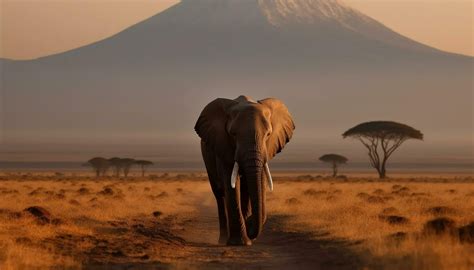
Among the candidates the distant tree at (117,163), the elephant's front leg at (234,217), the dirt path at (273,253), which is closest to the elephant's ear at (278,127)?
the elephant's front leg at (234,217)

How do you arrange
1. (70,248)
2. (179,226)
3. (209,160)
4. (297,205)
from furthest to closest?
(297,205) → (179,226) → (209,160) → (70,248)

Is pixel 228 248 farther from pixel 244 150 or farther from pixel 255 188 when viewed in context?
pixel 244 150

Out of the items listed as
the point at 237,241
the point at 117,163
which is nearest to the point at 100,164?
the point at 117,163

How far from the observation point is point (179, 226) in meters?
28.4

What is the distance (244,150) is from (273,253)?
2.38m

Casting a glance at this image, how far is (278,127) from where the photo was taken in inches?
846

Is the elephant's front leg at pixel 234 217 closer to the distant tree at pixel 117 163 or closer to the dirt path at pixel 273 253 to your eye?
the dirt path at pixel 273 253

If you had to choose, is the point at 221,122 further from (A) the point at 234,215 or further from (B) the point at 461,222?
(B) the point at 461,222

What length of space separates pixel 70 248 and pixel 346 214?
39.0 ft

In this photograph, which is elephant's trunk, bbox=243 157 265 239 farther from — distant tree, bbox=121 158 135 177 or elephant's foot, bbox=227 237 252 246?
distant tree, bbox=121 158 135 177

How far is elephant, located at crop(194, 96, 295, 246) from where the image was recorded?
19375mm

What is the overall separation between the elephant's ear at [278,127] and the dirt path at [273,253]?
7.69ft

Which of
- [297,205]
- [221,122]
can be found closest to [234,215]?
[221,122]

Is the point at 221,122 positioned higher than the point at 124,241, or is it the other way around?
the point at 221,122
